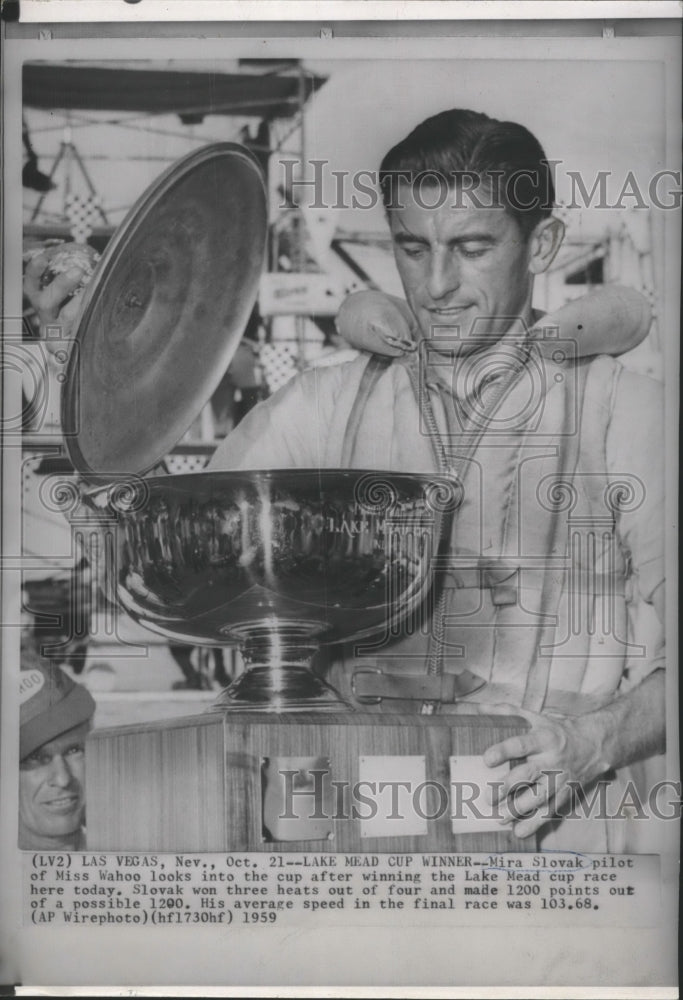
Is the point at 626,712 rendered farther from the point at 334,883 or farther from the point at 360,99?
the point at 360,99

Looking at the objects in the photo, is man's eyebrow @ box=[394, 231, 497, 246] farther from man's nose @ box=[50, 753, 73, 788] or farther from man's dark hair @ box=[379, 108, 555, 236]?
man's nose @ box=[50, 753, 73, 788]

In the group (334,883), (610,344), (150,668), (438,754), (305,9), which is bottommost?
(334,883)

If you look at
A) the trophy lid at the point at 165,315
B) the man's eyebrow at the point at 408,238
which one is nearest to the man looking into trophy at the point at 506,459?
the man's eyebrow at the point at 408,238

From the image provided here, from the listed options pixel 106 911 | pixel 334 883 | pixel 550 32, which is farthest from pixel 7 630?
pixel 550 32

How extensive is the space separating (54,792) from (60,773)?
0.15 feet

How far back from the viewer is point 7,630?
298 centimetres

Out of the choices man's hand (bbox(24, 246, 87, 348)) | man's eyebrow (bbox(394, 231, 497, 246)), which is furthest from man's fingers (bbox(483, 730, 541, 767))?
man's hand (bbox(24, 246, 87, 348))

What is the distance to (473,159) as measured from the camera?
3020mm

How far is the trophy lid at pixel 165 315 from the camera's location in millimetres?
3006

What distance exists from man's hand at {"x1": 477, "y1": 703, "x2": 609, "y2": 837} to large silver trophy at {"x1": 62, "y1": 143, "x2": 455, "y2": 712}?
1.30 ft

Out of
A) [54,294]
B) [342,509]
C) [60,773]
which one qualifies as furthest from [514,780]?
[54,294]

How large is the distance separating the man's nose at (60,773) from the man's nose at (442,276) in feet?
4.57

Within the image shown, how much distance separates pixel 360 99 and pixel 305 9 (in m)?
0.26

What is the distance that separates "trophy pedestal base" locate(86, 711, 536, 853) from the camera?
2.89 m
